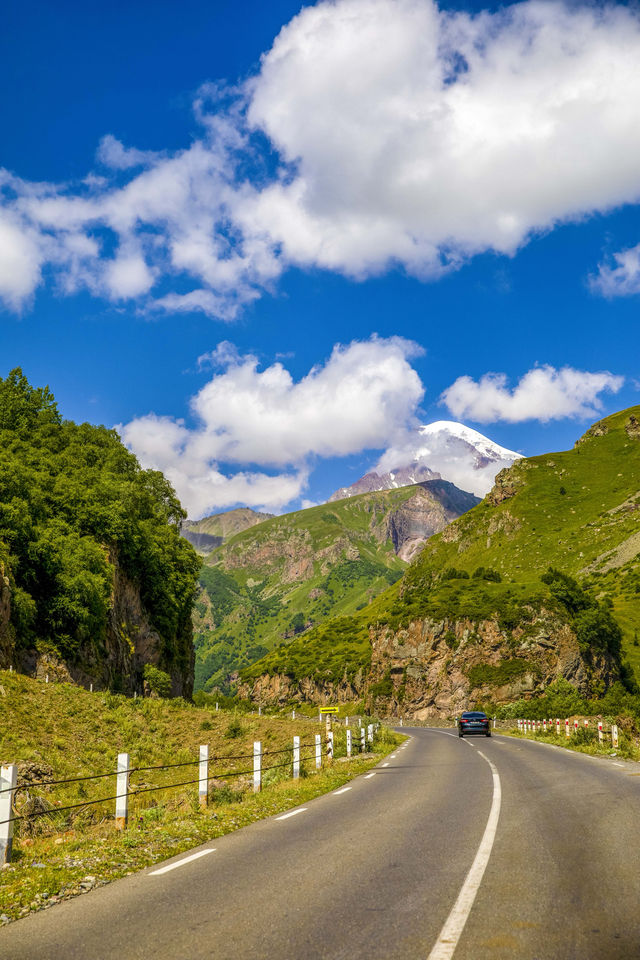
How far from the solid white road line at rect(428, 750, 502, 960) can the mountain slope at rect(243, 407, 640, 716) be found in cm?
8498

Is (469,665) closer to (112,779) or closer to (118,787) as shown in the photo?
(112,779)

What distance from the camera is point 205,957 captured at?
4703 millimetres

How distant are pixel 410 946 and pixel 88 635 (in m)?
49.7

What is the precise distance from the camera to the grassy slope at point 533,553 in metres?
109

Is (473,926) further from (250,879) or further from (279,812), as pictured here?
(279,812)

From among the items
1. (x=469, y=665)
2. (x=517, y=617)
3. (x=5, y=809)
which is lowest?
(x=469, y=665)

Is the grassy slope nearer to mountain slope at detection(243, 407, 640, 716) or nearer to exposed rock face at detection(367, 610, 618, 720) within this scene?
mountain slope at detection(243, 407, 640, 716)

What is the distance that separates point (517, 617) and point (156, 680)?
5293 cm

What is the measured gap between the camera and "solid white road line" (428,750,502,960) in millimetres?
4670

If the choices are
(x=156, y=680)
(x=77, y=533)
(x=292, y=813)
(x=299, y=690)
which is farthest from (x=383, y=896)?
(x=299, y=690)

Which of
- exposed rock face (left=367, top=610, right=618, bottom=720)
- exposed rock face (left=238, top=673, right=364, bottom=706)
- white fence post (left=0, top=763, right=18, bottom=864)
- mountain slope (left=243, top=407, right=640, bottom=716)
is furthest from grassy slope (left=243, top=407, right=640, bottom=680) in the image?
white fence post (left=0, top=763, right=18, bottom=864)

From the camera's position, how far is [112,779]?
23828 millimetres

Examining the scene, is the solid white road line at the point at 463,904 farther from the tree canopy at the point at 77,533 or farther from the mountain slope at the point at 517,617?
the mountain slope at the point at 517,617

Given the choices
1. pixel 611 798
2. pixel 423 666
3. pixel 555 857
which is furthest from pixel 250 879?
pixel 423 666
